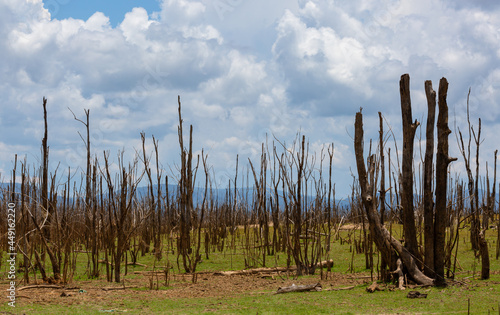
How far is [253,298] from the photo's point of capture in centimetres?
752

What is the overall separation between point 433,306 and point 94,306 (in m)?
4.59

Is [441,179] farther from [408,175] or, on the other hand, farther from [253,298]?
[253,298]

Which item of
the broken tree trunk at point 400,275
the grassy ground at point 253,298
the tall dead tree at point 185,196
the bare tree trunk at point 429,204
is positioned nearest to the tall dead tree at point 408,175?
the bare tree trunk at point 429,204

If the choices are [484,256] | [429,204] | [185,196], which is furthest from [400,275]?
[185,196]

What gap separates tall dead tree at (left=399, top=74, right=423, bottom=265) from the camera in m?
8.36

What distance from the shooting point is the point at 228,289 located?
344 inches

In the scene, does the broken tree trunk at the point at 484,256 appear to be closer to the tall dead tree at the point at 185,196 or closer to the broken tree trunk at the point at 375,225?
the broken tree trunk at the point at 375,225

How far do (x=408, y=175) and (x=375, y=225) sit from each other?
1.02 metres

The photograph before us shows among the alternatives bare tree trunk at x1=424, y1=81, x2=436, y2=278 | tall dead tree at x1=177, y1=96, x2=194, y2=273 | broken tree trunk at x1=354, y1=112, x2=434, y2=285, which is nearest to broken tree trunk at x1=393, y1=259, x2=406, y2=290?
broken tree trunk at x1=354, y1=112, x2=434, y2=285

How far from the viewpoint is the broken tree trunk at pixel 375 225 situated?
8.13m

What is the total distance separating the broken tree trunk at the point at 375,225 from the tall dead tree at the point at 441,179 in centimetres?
38

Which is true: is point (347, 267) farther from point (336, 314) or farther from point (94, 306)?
point (94, 306)

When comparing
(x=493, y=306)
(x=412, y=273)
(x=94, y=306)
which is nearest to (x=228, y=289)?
(x=94, y=306)

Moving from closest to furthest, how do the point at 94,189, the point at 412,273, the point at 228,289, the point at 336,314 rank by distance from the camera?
the point at 336,314 < the point at 412,273 < the point at 228,289 < the point at 94,189
